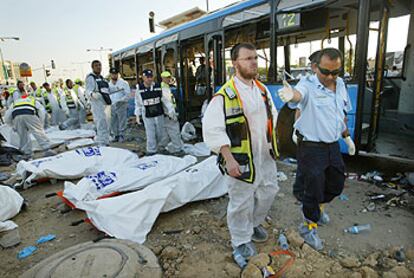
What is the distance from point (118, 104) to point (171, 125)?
2866 millimetres

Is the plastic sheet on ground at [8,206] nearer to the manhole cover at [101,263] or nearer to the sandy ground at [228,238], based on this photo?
the sandy ground at [228,238]

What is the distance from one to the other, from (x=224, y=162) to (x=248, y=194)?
0.36 meters

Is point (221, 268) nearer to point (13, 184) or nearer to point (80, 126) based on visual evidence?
point (13, 184)

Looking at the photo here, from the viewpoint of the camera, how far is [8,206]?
3.39 metres

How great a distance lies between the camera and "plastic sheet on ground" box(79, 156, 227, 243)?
9.28 feet

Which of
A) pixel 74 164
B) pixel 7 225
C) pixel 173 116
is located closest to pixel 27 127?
pixel 74 164

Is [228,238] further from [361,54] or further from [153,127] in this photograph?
[153,127]

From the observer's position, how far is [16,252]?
2805 millimetres

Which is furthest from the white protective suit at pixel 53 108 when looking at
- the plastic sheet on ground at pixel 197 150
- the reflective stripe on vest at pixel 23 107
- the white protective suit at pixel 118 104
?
the plastic sheet on ground at pixel 197 150

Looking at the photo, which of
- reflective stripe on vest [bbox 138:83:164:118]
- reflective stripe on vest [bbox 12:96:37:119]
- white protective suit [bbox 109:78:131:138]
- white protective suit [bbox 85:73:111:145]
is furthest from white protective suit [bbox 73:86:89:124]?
reflective stripe on vest [bbox 138:83:164:118]

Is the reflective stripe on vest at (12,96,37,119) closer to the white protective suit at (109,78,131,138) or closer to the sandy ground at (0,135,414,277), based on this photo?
the white protective suit at (109,78,131,138)

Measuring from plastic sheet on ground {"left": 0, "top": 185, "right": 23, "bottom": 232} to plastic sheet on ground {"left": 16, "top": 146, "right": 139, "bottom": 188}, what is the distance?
0.96m

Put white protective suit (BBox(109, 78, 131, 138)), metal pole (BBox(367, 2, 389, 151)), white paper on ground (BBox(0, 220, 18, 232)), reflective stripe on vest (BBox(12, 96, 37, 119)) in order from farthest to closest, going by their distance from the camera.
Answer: white protective suit (BBox(109, 78, 131, 138)) → reflective stripe on vest (BBox(12, 96, 37, 119)) → metal pole (BBox(367, 2, 389, 151)) → white paper on ground (BBox(0, 220, 18, 232))

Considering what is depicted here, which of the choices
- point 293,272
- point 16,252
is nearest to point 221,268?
point 293,272
